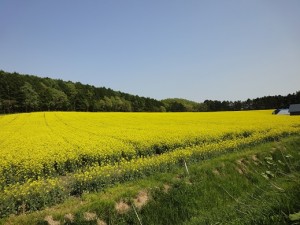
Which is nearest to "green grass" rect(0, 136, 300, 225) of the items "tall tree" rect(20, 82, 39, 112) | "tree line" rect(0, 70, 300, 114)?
"tall tree" rect(20, 82, 39, 112)

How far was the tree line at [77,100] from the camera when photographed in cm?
7788

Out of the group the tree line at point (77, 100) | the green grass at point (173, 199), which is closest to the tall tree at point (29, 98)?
the tree line at point (77, 100)

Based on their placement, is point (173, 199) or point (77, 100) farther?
point (77, 100)

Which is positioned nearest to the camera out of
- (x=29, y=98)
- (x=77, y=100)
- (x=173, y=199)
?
(x=173, y=199)

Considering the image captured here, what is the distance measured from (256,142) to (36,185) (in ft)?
51.5

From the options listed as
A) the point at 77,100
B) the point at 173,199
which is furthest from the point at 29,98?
the point at 173,199

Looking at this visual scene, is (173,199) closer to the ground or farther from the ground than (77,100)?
closer to the ground

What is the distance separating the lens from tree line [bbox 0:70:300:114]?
255 feet

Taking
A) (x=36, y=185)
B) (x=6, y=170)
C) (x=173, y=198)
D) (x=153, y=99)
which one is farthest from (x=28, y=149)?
(x=153, y=99)

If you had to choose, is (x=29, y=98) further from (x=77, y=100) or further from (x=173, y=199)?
(x=173, y=199)

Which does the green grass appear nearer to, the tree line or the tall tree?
the tall tree

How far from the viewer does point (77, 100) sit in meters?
87.6

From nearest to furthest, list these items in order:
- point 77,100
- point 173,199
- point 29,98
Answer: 1. point 173,199
2. point 29,98
3. point 77,100

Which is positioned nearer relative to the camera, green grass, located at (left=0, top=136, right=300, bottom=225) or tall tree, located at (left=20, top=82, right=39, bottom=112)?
green grass, located at (left=0, top=136, right=300, bottom=225)
